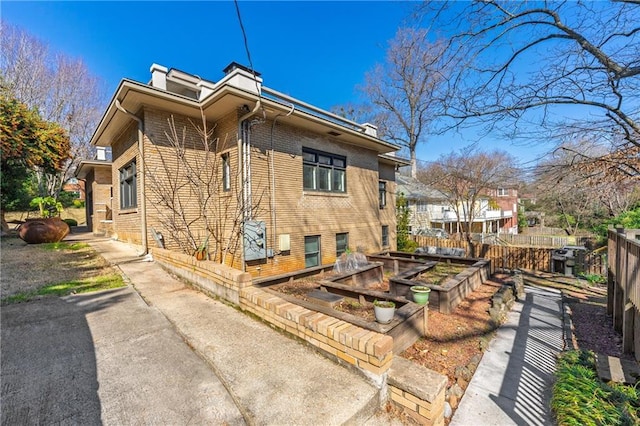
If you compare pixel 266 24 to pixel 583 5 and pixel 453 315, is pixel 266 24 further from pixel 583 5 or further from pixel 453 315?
pixel 453 315

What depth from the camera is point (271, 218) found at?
26.7 feet

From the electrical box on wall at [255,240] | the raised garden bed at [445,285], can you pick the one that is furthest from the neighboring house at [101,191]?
the raised garden bed at [445,285]

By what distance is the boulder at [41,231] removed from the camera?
29.6 feet

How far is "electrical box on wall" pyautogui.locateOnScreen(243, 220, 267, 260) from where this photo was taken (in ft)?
24.2

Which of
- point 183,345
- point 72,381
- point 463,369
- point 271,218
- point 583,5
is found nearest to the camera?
point 72,381

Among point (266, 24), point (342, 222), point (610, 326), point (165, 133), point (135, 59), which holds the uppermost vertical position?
point (135, 59)

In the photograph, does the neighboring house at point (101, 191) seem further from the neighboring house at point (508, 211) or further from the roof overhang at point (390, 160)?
the neighboring house at point (508, 211)

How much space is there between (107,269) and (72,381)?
184 inches

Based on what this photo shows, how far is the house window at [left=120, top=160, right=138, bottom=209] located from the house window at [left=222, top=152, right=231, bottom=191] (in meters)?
2.55

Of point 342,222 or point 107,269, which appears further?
point 342,222

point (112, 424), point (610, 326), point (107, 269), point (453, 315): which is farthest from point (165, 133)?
point (610, 326)

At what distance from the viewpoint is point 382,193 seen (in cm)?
1418

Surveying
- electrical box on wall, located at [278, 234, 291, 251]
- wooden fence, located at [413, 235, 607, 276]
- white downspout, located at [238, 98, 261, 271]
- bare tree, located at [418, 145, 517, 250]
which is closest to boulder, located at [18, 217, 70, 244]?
white downspout, located at [238, 98, 261, 271]

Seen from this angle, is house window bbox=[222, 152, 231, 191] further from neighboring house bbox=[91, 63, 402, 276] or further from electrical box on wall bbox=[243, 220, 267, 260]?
electrical box on wall bbox=[243, 220, 267, 260]
